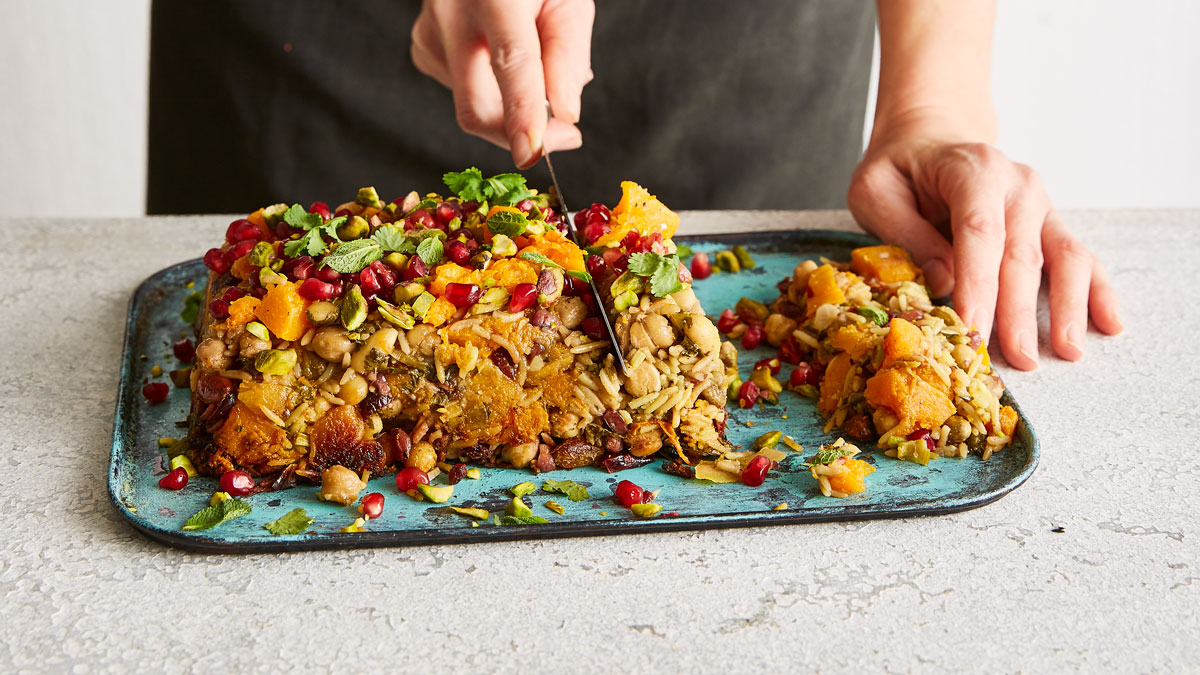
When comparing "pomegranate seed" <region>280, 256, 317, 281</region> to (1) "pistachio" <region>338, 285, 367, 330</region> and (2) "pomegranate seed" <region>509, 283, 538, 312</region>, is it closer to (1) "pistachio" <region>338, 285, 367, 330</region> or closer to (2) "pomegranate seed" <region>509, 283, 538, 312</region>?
(1) "pistachio" <region>338, 285, 367, 330</region>

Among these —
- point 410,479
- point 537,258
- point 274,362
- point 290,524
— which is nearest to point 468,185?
point 537,258

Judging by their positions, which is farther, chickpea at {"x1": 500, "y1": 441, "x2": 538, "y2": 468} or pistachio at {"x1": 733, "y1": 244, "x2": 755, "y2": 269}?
pistachio at {"x1": 733, "y1": 244, "x2": 755, "y2": 269}

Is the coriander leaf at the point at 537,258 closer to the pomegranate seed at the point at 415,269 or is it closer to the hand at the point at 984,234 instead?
the pomegranate seed at the point at 415,269

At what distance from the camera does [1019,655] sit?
7.49ft

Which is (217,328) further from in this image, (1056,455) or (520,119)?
(1056,455)

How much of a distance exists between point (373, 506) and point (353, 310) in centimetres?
49

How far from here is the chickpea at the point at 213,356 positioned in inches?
106

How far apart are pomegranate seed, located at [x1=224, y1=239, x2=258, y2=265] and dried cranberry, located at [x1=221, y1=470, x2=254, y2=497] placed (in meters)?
0.67

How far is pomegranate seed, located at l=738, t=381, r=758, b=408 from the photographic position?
10.5 feet

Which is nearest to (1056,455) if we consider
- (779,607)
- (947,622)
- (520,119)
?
(947,622)

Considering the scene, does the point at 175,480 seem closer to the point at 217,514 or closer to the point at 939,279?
the point at 217,514

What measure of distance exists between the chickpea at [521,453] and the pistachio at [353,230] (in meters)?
0.76

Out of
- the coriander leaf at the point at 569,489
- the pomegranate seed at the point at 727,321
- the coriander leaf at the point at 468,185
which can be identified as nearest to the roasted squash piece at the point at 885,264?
the pomegranate seed at the point at 727,321

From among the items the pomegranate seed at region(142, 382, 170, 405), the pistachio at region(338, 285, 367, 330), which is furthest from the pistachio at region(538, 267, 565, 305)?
the pomegranate seed at region(142, 382, 170, 405)
